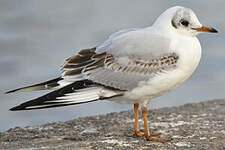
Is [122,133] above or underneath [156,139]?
above

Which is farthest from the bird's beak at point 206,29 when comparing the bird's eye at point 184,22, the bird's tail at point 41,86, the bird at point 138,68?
the bird's tail at point 41,86

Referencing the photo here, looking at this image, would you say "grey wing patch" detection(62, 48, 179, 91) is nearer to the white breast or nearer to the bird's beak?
the white breast

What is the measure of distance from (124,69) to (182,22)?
955mm

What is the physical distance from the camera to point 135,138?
7.15 metres

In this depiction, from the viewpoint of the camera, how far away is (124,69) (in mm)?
6965

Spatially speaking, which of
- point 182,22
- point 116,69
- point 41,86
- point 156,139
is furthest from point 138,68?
point 41,86

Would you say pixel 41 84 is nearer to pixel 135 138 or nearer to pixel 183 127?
pixel 135 138

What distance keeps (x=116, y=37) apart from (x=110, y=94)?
2.64ft

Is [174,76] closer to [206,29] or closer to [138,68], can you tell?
[138,68]

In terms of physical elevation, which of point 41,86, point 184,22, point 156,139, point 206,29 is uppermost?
point 184,22

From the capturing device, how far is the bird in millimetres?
6719

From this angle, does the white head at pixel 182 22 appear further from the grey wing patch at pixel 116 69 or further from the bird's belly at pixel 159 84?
the bird's belly at pixel 159 84

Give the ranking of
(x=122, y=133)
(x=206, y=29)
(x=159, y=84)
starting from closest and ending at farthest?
1. (x=159, y=84)
2. (x=206, y=29)
3. (x=122, y=133)

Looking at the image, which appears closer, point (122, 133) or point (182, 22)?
point (182, 22)
